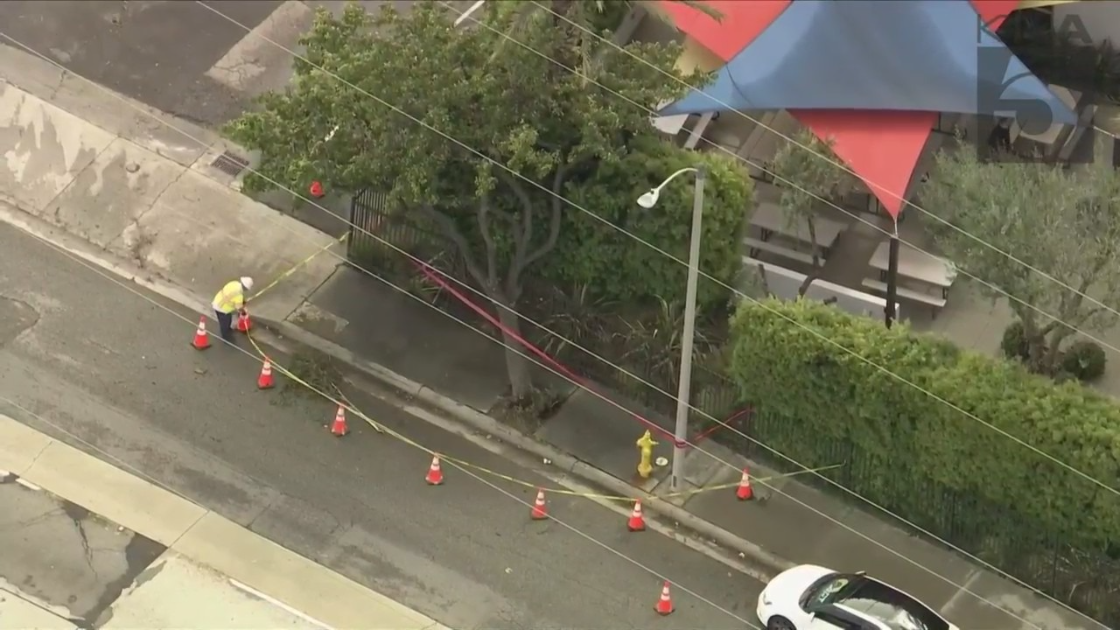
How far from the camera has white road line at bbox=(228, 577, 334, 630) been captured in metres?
18.4

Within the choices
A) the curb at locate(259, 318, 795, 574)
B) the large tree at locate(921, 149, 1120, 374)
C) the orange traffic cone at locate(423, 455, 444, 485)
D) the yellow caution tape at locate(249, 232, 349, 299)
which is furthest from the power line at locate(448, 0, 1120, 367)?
the orange traffic cone at locate(423, 455, 444, 485)

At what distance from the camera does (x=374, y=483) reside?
2030 centimetres

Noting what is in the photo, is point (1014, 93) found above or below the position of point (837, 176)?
above

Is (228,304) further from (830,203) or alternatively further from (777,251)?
(830,203)

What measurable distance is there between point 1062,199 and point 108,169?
1457 centimetres

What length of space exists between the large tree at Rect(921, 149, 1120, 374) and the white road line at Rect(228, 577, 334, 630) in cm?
956

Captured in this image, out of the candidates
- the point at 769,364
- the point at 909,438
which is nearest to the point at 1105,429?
the point at 909,438

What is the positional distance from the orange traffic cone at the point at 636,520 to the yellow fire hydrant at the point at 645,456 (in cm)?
62

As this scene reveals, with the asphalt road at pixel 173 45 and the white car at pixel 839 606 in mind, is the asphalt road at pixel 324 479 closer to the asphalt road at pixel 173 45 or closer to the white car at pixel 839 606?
the white car at pixel 839 606

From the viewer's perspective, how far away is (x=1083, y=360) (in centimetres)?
2142

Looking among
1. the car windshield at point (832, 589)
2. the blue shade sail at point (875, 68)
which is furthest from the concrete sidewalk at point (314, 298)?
the blue shade sail at point (875, 68)

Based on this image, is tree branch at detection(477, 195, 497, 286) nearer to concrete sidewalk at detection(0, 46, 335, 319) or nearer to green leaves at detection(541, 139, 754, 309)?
green leaves at detection(541, 139, 754, 309)

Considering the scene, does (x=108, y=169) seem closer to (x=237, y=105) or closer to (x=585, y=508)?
(x=237, y=105)

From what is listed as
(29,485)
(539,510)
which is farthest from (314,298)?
(539,510)
